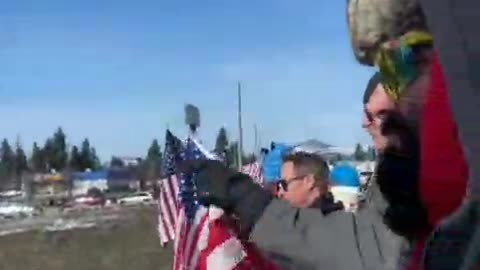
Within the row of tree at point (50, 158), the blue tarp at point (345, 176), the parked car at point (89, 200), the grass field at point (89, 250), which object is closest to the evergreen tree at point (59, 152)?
the row of tree at point (50, 158)

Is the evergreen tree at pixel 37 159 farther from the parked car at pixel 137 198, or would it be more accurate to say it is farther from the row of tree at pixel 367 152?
the row of tree at pixel 367 152

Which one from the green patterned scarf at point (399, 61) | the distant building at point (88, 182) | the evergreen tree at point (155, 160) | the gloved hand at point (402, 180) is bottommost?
the distant building at point (88, 182)

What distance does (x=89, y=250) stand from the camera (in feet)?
88.6

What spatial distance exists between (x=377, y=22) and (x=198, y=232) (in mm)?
3035

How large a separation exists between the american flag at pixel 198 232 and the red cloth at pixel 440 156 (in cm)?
140

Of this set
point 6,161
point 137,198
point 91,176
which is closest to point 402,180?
point 137,198

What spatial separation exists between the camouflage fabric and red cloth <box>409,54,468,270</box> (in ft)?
0.52

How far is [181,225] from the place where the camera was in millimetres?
4867

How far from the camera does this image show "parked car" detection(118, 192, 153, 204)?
72.8m

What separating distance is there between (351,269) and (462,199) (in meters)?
1.10

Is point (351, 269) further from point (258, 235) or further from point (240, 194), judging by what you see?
point (240, 194)

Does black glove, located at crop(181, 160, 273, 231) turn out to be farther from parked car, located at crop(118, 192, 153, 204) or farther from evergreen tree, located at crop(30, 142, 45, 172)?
evergreen tree, located at crop(30, 142, 45, 172)

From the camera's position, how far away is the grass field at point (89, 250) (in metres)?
22.0

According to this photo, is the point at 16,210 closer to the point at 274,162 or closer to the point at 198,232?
the point at 274,162
